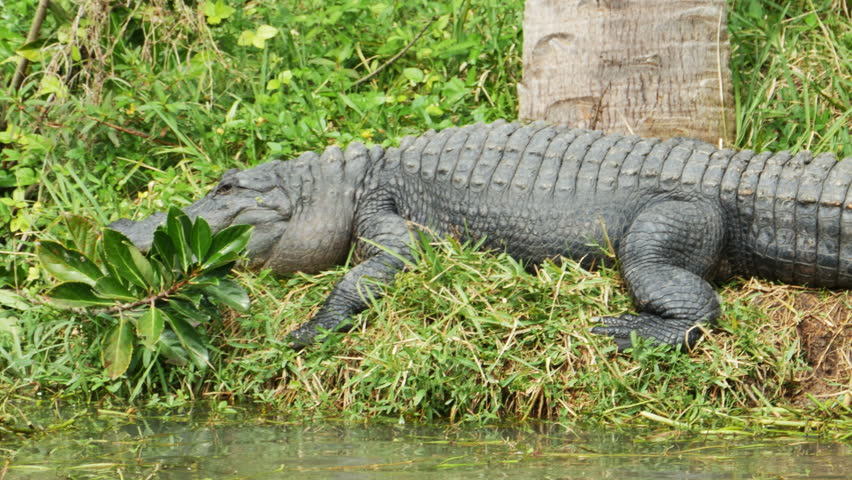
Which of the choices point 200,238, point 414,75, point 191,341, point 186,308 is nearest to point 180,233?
point 200,238

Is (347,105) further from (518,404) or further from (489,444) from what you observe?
(489,444)

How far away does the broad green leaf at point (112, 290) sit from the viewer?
12.5 feet

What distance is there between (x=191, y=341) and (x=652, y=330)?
6.00 ft

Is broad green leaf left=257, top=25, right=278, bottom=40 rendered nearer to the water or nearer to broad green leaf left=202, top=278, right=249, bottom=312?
broad green leaf left=202, top=278, right=249, bottom=312

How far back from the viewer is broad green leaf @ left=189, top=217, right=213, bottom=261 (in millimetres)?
3824

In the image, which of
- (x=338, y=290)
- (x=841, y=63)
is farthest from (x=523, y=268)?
(x=841, y=63)

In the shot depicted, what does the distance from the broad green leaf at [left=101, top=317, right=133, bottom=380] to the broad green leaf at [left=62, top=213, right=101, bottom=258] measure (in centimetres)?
49

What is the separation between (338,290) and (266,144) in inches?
57.9

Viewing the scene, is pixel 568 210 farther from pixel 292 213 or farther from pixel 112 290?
pixel 112 290

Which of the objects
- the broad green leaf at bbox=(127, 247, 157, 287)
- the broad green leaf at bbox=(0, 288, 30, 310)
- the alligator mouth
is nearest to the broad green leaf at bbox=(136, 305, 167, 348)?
the broad green leaf at bbox=(127, 247, 157, 287)

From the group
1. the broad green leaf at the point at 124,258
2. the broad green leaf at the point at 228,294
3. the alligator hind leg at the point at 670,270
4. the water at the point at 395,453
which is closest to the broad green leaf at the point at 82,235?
the broad green leaf at the point at 124,258

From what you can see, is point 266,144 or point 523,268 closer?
point 523,268

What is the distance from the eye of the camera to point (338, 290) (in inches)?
170

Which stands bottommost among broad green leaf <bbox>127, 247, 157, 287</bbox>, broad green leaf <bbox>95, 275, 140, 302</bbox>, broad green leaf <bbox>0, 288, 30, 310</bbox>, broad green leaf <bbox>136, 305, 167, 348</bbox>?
broad green leaf <bbox>0, 288, 30, 310</bbox>
